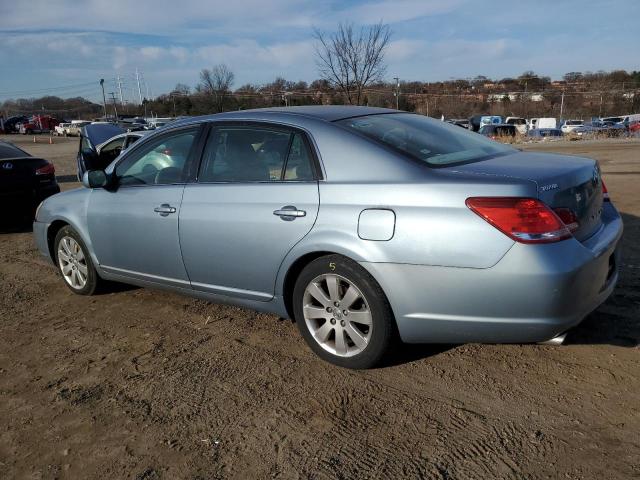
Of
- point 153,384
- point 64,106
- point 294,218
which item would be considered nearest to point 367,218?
point 294,218

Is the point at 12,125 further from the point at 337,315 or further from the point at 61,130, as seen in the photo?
the point at 337,315

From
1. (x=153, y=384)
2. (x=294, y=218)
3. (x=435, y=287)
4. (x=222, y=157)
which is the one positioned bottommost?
(x=153, y=384)

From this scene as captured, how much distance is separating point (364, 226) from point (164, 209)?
1.72 m

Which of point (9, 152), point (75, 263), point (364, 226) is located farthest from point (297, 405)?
point (9, 152)

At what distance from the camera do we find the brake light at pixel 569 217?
278 centimetres

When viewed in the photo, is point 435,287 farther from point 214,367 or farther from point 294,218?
point 214,367

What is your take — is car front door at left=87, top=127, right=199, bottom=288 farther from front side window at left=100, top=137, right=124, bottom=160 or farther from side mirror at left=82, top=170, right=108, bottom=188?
front side window at left=100, top=137, right=124, bottom=160

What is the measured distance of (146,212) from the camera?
414 centimetres

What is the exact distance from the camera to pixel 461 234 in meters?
2.75

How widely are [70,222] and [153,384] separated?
2194mm

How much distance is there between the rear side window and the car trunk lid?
102 centimetres

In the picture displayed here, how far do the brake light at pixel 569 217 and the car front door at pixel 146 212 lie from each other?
251 cm

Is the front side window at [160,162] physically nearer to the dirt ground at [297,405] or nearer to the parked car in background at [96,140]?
the dirt ground at [297,405]

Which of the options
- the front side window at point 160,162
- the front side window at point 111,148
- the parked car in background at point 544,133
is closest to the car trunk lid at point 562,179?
the front side window at point 160,162
